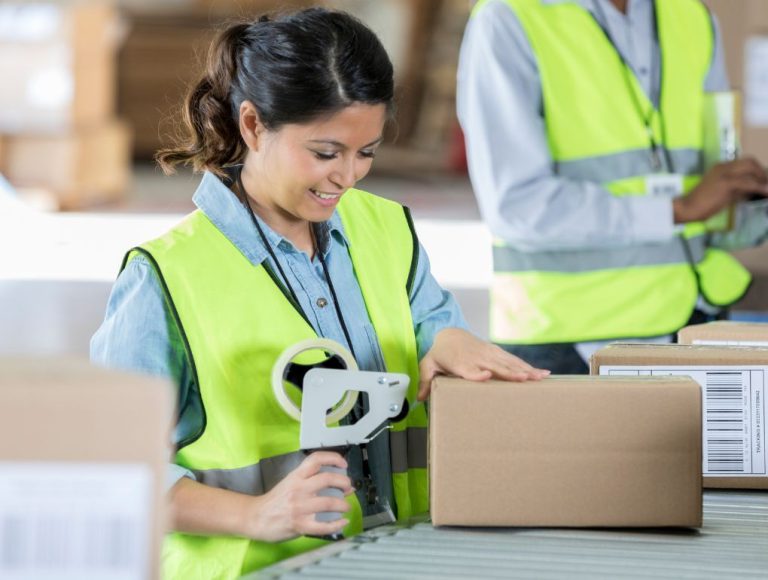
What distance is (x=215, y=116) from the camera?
2213mm

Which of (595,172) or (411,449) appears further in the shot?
(595,172)

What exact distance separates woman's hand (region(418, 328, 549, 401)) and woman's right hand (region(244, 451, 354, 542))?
0.74 ft

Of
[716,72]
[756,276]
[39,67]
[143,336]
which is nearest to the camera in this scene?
[143,336]

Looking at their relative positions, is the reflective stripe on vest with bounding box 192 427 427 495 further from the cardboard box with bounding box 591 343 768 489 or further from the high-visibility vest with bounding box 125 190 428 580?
→ the cardboard box with bounding box 591 343 768 489

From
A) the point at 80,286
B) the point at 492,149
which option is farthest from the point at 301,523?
the point at 80,286

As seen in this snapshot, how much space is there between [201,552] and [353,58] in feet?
2.50

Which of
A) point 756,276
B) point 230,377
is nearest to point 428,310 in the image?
point 230,377

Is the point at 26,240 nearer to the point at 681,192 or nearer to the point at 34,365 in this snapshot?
the point at 681,192

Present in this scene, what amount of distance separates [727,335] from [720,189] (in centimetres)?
81

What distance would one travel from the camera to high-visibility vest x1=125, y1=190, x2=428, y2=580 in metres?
1.92

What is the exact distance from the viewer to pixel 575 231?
3092 mm

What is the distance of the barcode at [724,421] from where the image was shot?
2096 mm

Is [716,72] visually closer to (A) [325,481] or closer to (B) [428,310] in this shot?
(B) [428,310]

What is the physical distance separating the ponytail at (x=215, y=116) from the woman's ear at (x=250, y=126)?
0.13 feet
